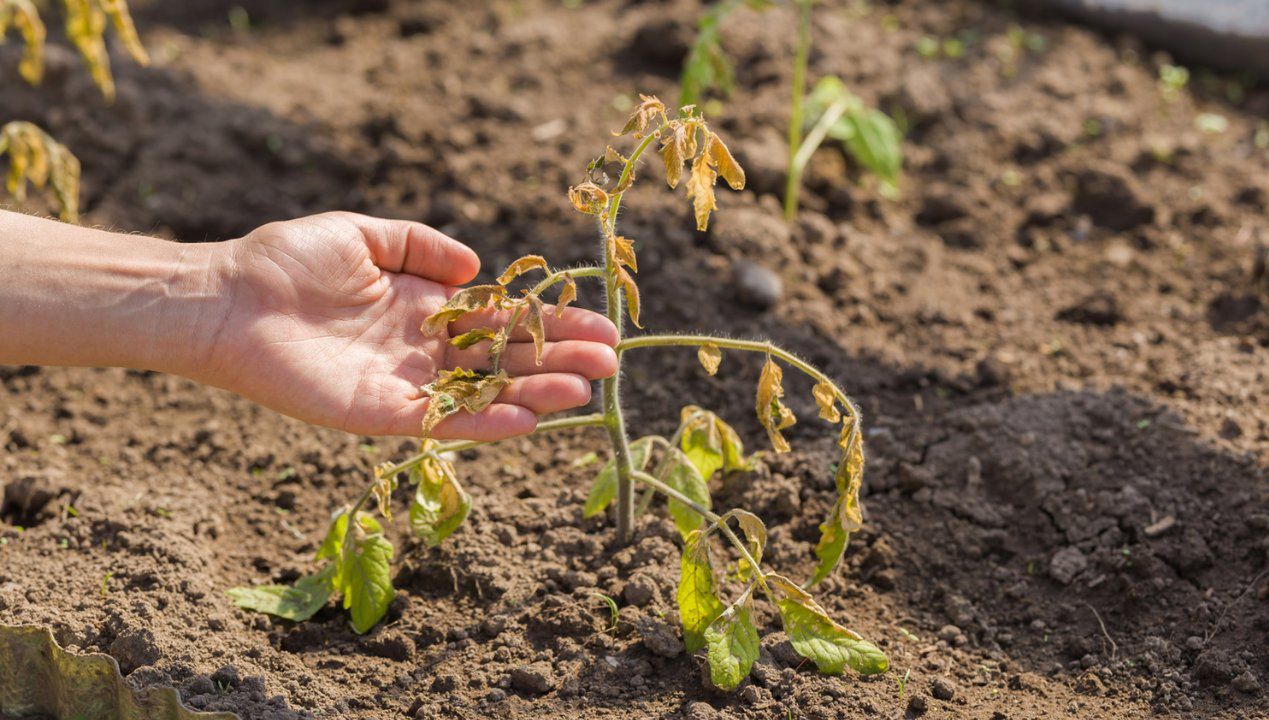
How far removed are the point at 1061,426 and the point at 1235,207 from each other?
1565mm

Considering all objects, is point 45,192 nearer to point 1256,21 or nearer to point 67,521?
point 67,521

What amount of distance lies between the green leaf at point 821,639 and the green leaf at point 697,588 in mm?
123

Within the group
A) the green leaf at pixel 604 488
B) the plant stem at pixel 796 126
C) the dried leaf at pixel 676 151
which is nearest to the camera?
the dried leaf at pixel 676 151

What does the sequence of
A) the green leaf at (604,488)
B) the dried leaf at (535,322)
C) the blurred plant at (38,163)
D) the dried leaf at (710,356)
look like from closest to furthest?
the dried leaf at (535,322) → the dried leaf at (710,356) → the green leaf at (604,488) → the blurred plant at (38,163)

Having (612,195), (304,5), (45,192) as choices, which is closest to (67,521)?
(612,195)

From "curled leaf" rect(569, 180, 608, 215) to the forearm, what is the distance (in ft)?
2.79

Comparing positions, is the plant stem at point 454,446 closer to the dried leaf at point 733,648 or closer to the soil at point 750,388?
the soil at point 750,388

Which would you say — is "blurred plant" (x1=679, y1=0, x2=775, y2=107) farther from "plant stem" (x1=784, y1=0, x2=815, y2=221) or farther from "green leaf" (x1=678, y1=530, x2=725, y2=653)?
"green leaf" (x1=678, y1=530, x2=725, y2=653)

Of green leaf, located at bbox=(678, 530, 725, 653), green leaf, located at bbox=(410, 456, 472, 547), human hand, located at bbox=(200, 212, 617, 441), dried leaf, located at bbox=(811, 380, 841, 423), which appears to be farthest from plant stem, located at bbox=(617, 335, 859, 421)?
green leaf, located at bbox=(410, 456, 472, 547)

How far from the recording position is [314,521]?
Result: 2.95 metres

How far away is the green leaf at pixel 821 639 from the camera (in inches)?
87.2

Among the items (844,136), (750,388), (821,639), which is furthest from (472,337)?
(844,136)

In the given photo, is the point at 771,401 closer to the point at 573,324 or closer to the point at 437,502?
the point at 573,324

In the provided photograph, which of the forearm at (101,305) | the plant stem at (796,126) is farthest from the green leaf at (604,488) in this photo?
the plant stem at (796,126)
